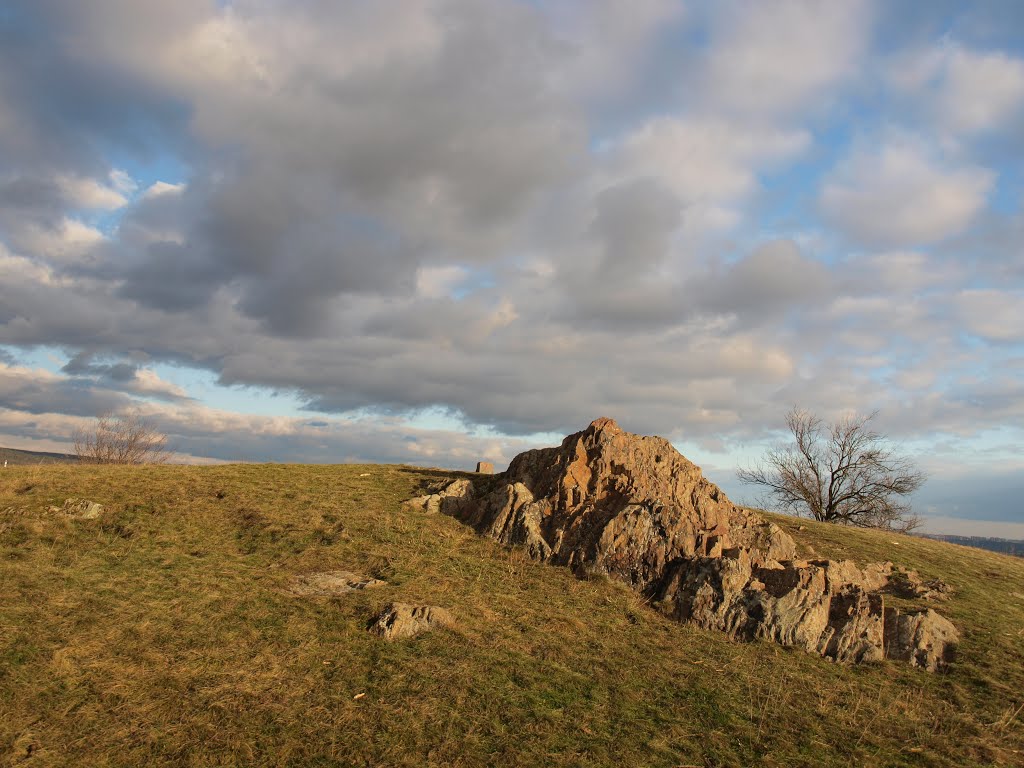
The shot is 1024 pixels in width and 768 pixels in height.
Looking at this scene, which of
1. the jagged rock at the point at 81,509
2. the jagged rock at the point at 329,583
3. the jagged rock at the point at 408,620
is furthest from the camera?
the jagged rock at the point at 81,509

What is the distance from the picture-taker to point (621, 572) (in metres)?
16.9

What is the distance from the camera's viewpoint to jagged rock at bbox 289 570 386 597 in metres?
14.5

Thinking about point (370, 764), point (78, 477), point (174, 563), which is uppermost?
point (78, 477)

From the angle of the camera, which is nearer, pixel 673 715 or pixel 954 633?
pixel 673 715

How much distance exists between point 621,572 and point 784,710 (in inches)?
247

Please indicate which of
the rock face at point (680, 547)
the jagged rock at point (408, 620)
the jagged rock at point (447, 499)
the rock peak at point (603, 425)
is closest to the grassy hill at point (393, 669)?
the jagged rock at point (408, 620)

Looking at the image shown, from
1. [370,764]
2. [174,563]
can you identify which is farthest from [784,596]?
[174,563]

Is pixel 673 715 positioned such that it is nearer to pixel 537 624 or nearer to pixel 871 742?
pixel 871 742

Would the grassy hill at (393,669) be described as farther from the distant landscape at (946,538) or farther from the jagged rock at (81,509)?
the distant landscape at (946,538)

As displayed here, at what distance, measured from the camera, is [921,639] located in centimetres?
1424

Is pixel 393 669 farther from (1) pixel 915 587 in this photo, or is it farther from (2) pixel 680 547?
(1) pixel 915 587

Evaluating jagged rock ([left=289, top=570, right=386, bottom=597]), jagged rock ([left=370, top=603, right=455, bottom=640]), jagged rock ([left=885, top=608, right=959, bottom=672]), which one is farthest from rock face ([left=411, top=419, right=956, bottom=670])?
jagged rock ([left=370, top=603, right=455, bottom=640])

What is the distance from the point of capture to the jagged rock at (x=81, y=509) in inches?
719

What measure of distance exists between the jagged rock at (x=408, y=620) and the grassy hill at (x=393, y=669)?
13.2 inches
